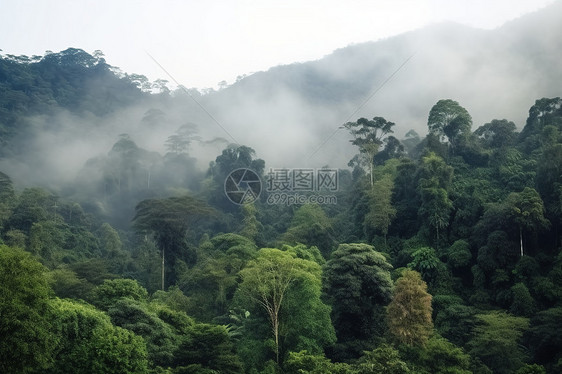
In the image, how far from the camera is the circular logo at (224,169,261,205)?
2306 inches

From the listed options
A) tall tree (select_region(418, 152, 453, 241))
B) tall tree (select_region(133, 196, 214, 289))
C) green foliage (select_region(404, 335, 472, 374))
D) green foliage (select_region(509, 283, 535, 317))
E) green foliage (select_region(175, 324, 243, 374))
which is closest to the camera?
green foliage (select_region(404, 335, 472, 374))

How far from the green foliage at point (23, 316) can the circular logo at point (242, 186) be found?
37.4 meters

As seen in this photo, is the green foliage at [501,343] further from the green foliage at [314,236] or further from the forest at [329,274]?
the green foliage at [314,236]

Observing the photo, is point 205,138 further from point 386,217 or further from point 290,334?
point 290,334

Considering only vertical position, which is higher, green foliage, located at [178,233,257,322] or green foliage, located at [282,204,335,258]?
green foliage, located at [282,204,335,258]

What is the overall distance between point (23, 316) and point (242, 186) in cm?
4451

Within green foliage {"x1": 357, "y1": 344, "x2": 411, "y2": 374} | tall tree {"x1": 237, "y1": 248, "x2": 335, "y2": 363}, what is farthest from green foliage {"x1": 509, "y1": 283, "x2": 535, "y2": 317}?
green foliage {"x1": 357, "y1": 344, "x2": 411, "y2": 374}

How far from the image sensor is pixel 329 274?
30734 millimetres

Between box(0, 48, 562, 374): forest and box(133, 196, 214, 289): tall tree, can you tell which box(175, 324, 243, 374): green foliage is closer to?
box(0, 48, 562, 374): forest

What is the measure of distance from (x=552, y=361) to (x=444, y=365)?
592 cm

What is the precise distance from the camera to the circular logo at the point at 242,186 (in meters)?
58.6

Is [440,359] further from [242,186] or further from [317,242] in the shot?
[242,186]

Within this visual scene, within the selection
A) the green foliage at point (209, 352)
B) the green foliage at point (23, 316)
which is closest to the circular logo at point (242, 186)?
the green foliage at point (209, 352)

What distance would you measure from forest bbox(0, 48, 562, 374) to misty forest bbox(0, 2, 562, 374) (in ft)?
0.38
